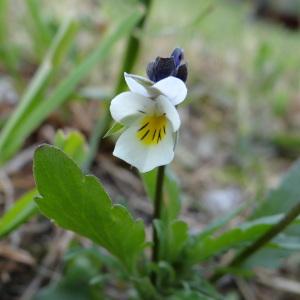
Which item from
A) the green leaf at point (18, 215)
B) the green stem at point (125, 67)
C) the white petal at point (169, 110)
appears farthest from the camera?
the green stem at point (125, 67)

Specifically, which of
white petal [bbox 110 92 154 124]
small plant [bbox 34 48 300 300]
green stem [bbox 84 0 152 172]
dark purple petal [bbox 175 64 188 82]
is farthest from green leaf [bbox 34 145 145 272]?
green stem [bbox 84 0 152 172]

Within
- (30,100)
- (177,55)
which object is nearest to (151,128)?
(177,55)

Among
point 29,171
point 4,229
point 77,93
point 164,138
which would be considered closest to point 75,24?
point 77,93

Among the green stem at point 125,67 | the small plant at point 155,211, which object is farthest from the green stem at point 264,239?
the green stem at point 125,67

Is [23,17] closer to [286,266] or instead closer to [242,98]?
[242,98]

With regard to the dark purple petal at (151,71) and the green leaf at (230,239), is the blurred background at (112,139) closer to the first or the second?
the green leaf at (230,239)

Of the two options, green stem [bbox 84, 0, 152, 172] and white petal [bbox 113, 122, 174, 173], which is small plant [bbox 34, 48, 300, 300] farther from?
green stem [bbox 84, 0, 152, 172]

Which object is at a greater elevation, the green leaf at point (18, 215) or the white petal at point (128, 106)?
the white petal at point (128, 106)
